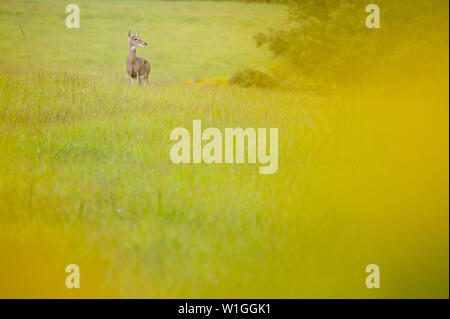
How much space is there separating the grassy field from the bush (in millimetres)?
3690

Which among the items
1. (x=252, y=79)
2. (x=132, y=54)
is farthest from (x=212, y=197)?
(x=252, y=79)

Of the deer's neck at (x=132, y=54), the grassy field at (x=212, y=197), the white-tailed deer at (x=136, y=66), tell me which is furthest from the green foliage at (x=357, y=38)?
the deer's neck at (x=132, y=54)

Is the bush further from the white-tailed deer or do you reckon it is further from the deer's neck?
the deer's neck

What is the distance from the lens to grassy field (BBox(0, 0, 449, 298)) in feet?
10.4

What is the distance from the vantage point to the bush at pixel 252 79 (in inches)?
406

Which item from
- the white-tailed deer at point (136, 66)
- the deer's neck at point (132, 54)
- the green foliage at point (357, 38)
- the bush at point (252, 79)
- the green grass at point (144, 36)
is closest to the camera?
the green foliage at point (357, 38)

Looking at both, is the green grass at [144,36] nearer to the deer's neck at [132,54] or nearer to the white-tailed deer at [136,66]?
the white-tailed deer at [136,66]

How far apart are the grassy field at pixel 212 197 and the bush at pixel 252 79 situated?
12.1ft

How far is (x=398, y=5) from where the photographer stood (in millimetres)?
6758

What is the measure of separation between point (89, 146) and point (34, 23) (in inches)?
161

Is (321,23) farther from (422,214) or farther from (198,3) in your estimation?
(198,3)

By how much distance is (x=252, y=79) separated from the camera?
34.4 feet

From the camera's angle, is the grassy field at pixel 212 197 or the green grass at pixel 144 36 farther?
the green grass at pixel 144 36
